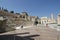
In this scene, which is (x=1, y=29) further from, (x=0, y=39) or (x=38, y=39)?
(x=38, y=39)

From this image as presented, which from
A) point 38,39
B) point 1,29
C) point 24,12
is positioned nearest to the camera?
point 38,39

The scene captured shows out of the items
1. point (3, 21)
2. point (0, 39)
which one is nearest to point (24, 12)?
point (3, 21)

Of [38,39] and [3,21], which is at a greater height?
[3,21]

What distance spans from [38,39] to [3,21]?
7.47 m

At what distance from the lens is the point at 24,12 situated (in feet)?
203

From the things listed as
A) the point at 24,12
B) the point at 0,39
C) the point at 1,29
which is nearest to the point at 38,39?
the point at 0,39

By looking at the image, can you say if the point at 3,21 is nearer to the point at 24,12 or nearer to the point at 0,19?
the point at 0,19

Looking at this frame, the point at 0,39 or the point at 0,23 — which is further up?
the point at 0,23

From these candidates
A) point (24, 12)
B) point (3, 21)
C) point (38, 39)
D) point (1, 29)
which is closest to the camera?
point (38, 39)

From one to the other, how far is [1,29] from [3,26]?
818 mm

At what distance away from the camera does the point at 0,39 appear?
7617 mm

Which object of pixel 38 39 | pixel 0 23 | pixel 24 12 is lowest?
pixel 38 39

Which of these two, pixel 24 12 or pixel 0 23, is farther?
pixel 24 12

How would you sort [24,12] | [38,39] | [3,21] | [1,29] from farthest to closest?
[24,12] → [3,21] → [1,29] → [38,39]
